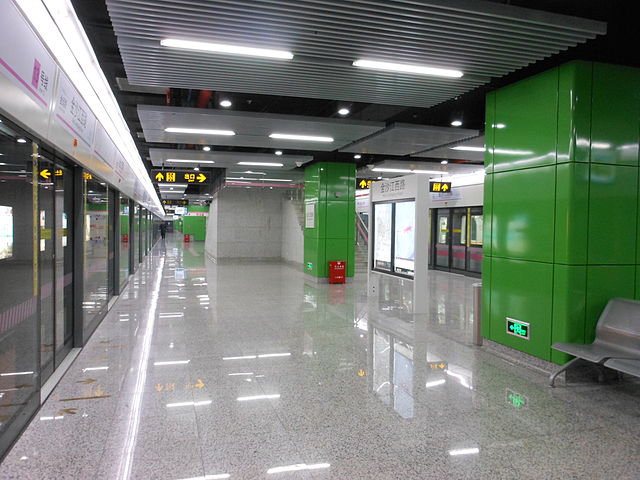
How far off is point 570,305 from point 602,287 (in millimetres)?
471

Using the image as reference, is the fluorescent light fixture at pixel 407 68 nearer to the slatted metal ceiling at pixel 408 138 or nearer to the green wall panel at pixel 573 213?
the green wall panel at pixel 573 213

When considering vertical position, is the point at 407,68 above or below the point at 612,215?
above

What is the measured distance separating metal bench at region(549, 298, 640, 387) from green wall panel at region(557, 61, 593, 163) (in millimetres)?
1595

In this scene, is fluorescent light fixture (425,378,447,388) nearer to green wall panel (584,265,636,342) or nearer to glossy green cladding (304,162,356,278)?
green wall panel (584,265,636,342)

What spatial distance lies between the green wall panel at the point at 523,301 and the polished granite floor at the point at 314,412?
31 cm

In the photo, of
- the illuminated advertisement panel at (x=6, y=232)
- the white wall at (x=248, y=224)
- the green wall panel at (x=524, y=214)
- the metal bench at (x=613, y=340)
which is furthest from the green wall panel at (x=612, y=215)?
the white wall at (x=248, y=224)

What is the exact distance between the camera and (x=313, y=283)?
13.2 m

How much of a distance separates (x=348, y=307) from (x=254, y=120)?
411cm

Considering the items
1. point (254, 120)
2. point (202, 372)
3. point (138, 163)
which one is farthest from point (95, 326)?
point (138, 163)

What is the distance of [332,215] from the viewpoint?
13414 millimetres

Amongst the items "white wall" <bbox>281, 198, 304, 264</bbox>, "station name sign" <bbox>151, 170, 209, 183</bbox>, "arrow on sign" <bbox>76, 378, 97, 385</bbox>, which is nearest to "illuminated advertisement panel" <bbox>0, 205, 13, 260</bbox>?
"arrow on sign" <bbox>76, 378, 97, 385</bbox>

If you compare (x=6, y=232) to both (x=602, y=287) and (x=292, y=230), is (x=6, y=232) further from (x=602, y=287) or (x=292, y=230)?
(x=292, y=230)

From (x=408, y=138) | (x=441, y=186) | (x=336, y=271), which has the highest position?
(x=408, y=138)

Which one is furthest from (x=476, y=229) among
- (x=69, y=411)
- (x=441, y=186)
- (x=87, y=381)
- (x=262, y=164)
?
(x=69, y=411)
